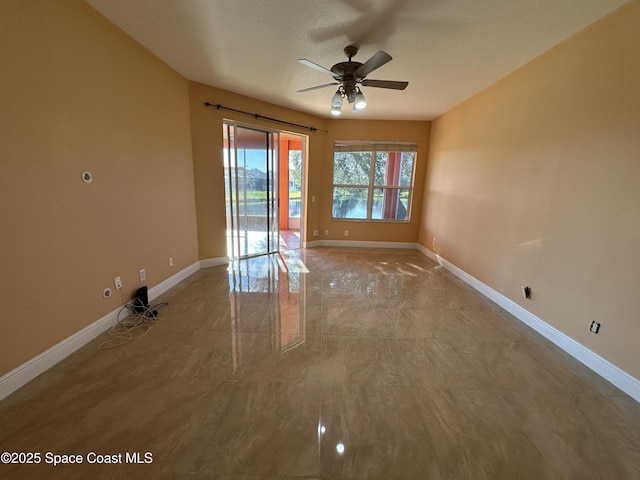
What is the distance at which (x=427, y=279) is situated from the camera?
3920mm

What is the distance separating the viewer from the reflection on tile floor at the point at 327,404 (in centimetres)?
128

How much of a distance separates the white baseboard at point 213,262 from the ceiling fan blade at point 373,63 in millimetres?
3242

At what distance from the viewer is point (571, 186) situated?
2248 mm

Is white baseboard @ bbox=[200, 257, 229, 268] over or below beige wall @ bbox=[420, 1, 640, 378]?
below

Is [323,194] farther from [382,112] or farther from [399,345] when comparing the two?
[399,345]

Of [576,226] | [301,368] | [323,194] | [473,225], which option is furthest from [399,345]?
[323,194]

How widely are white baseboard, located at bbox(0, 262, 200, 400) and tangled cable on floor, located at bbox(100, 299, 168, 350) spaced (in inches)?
2.7

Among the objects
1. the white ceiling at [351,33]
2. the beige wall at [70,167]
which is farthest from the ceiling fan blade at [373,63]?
the beige wall at [70,167]

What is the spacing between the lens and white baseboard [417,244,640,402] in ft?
5.86

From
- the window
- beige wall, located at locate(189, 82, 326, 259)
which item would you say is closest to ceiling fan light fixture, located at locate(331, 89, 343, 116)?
beige wall, located at locate(189, 82, 326, 259)

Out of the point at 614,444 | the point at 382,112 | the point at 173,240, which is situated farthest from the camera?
the point at 382,112

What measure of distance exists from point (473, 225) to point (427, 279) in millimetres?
1010

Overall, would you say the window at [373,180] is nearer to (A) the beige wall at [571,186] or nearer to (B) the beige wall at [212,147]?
(B) the beige wall at [212,147]

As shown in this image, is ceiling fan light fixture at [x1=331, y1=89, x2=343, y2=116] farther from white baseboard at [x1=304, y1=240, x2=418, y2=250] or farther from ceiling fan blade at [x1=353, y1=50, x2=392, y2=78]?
white baseboard at [x1=304, y1=240, x2=418, y2=250]
